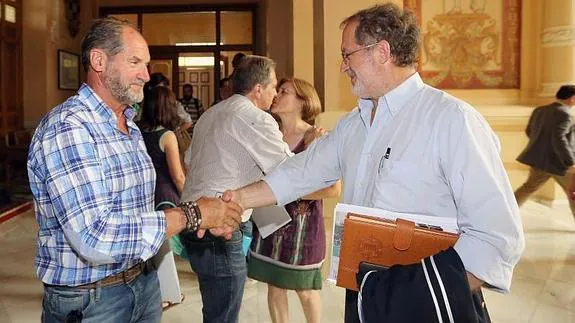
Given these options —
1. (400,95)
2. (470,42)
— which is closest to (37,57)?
(470,42)

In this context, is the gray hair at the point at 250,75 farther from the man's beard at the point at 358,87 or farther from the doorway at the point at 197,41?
the doorway at the point at 197,41

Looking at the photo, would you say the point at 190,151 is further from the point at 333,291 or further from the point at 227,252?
the point at 333,291

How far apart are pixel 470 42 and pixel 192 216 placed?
718cm

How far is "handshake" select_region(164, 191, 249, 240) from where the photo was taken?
1.79m

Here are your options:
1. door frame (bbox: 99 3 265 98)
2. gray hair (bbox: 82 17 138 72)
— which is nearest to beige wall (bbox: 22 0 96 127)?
door frame (bbox: 99 3 265 98)

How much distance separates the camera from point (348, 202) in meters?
1.78

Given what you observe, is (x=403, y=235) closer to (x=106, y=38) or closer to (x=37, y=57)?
(x=106, y=38)

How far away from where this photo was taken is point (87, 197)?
5.28 feet

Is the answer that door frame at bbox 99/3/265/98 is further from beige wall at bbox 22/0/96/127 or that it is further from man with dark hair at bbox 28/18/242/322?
man with dark hair at bbox 28/18/242/322

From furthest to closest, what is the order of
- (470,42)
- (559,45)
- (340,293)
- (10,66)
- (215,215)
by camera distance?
1. (10,66)
2. (470,42)
3. (559,45)
4. (340,293)
5. (215,215)

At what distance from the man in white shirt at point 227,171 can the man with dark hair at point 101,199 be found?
0.60 metres

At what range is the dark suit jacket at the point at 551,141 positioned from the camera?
19.4 feet

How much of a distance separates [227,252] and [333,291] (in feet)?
6.43

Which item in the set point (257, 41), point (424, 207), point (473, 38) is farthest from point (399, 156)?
point (257, 41)
